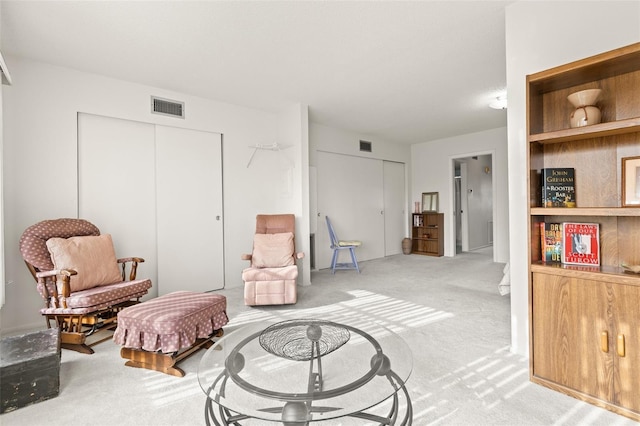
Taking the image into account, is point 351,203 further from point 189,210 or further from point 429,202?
point 189,210

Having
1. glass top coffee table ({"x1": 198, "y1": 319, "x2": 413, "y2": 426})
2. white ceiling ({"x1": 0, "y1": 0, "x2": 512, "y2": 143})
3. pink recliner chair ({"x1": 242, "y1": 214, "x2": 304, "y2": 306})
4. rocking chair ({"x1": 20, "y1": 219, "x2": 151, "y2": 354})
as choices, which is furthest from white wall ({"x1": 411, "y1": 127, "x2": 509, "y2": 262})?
rocking chair ({"x1": 20, "y1": 219, "x2": 151, "y2": 354})

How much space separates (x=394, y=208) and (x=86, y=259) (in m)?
5.51

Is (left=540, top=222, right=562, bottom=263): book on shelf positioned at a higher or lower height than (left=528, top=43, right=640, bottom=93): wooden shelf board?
lower

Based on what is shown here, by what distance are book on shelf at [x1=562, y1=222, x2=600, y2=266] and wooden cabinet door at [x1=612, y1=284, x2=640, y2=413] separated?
0.26m

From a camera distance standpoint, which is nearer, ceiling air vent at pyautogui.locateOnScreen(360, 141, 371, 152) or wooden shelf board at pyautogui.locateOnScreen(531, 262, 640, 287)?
Result: wooden shelf board at pyautogui.locateOnScreen(531, 262, 640, 287)

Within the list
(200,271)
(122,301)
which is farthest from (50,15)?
(200,271)

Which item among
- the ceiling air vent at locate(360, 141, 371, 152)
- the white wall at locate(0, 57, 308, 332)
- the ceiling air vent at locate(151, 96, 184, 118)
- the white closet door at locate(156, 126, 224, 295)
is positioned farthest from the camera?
the ceiling air vent at locate(360, 141, 371, 152)

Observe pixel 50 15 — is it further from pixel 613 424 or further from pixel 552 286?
pixel 613 424

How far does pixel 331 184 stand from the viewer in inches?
216

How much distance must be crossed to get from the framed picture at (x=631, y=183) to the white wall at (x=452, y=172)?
4.37 m

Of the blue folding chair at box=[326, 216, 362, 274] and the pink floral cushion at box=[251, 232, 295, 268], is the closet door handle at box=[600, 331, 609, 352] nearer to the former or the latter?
the pink floral cushion at box=[251, 232, 295, 268]

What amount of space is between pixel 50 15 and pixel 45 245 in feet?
5.88

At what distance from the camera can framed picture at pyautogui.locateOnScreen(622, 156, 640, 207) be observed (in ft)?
5.19

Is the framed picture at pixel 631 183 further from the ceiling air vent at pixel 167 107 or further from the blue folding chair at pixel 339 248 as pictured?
the ceiling air vent at pixel 167 107
